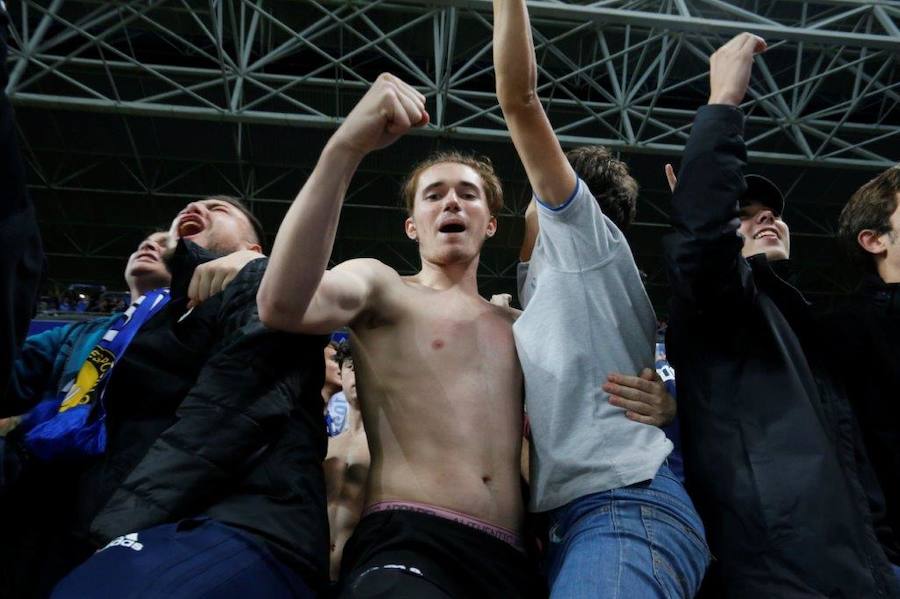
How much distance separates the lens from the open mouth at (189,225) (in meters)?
2.25

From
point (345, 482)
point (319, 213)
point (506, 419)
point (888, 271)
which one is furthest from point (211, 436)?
point (888, 271)

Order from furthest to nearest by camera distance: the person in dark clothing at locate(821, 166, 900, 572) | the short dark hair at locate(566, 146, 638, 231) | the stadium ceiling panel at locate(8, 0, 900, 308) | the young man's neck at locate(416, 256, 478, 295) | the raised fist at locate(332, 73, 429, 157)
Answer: the stadium ceiling panel at locate(8, 0, 900, 308) → the young man's neck at locate(416, 256, 478, 295) → the short dark hair at locate(566, 146, 638, 231) → the person in dark clothing at locate(821, 166, 900, 572) → the raised fist at locate(332, 73, 429, 157)

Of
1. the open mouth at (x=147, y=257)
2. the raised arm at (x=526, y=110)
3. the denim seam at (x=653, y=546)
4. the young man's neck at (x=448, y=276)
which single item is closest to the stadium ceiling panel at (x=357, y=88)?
the open mouth at (x=147, y=257)

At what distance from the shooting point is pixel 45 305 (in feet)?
46.4

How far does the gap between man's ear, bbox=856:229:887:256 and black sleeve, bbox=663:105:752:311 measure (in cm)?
78

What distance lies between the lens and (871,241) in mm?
2268

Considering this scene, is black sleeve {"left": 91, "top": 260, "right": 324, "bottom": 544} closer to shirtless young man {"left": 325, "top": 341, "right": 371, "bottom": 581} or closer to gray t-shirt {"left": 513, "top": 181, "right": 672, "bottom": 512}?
gray t-shirt {"left": 513, "top": 181, "right": 672, "bottom": 512}

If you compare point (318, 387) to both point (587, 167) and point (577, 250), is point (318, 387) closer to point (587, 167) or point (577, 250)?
point (577, 250)

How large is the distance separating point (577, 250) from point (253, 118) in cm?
829

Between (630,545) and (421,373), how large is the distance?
2.18 feet

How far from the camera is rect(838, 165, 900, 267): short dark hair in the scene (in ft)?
7.40

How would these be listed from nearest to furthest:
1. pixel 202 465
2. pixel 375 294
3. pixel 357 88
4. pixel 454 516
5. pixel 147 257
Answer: pixel 202 465, pixel 454 516, pixel 375 294, pixel 147 257, pixel 357 88

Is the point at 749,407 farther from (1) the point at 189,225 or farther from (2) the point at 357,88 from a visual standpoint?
(2) the point at 357,88

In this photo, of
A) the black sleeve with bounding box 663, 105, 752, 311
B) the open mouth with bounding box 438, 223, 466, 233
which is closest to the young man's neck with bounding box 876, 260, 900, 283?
the black sleeve with bounding box 663, 105, 752, 311
